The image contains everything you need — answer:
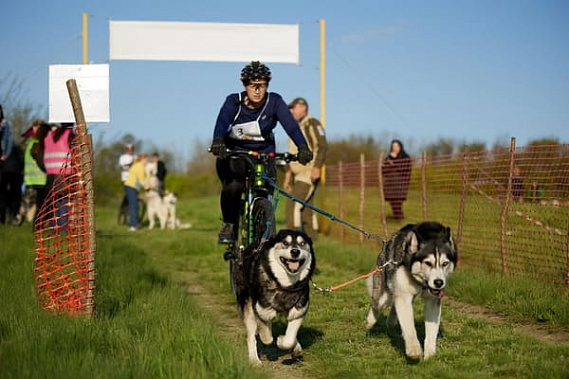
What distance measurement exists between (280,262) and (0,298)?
258 cm

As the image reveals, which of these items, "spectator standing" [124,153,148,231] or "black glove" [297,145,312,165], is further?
"spectator standing" [124,153,148,231]

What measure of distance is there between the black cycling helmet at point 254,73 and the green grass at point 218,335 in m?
2.04

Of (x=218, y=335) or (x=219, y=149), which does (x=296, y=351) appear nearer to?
(x=218, y=335)

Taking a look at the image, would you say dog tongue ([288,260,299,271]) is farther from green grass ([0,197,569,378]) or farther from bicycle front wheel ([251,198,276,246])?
bicycle front wheel ([251,198,276,246])

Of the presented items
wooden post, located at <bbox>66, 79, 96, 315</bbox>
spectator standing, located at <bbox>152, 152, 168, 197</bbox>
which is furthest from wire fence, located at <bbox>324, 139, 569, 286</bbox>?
spectator standing, located at <bbox>152, 152, 168, 197</bbox>

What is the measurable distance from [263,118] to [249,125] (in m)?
0.14


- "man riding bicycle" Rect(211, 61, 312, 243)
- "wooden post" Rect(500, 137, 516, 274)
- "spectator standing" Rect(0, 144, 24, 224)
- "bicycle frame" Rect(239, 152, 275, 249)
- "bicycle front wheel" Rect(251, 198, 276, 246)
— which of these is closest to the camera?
"bicycle front wheel" Rect(251, 198, 276, 246)

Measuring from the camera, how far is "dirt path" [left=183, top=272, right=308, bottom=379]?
15.7ft

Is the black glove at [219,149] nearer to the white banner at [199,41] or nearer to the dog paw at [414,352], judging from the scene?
the dog paw at [414,352]

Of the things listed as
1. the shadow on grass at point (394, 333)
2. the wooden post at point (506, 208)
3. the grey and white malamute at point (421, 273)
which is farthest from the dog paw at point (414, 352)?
the wooden post at point (506, 208)

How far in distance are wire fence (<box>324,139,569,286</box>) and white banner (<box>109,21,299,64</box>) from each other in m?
3.67

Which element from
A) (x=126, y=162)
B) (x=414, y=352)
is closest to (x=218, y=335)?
(x=414, y=352)

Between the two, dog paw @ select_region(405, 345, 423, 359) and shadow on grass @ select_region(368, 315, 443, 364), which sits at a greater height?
dog paw @ select_region(405, 345, 423, 359)

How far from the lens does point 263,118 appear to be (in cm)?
640
